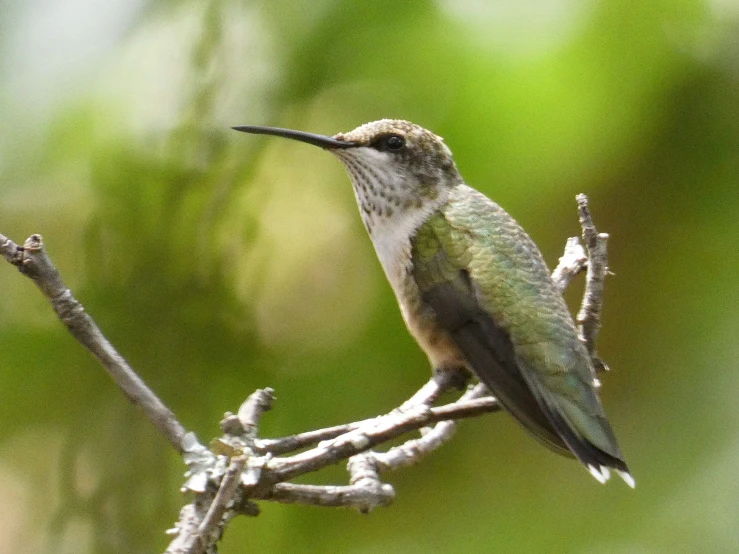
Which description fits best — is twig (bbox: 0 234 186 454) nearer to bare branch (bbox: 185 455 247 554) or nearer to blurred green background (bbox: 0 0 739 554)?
bare branch (bbox: 185 455 247 554)

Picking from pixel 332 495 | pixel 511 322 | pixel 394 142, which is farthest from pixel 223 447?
pixel 394 142

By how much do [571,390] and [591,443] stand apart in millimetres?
144

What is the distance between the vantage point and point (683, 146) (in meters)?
2.73

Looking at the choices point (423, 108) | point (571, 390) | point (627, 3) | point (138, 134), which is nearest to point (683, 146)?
point (627, 3)

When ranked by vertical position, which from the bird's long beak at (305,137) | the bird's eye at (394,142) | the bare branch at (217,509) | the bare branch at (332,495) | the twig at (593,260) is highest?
the bird's long beak at (305,137)

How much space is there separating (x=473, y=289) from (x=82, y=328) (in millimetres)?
897

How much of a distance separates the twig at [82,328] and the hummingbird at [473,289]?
640 mm

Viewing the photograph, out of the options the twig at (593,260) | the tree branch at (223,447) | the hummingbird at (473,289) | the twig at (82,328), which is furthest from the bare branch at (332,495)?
the twig at (593,260)

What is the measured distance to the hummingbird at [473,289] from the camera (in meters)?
1.46

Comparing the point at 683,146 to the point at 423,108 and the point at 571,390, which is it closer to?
the point at 423,108

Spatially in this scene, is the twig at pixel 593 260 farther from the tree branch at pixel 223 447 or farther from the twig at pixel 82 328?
the twig at pixel 82 328

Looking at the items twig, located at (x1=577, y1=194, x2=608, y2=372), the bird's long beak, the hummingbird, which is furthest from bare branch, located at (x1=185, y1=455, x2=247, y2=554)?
the bird's long beak

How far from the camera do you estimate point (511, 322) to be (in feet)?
5.39

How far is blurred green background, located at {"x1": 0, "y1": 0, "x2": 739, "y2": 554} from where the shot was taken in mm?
2436
